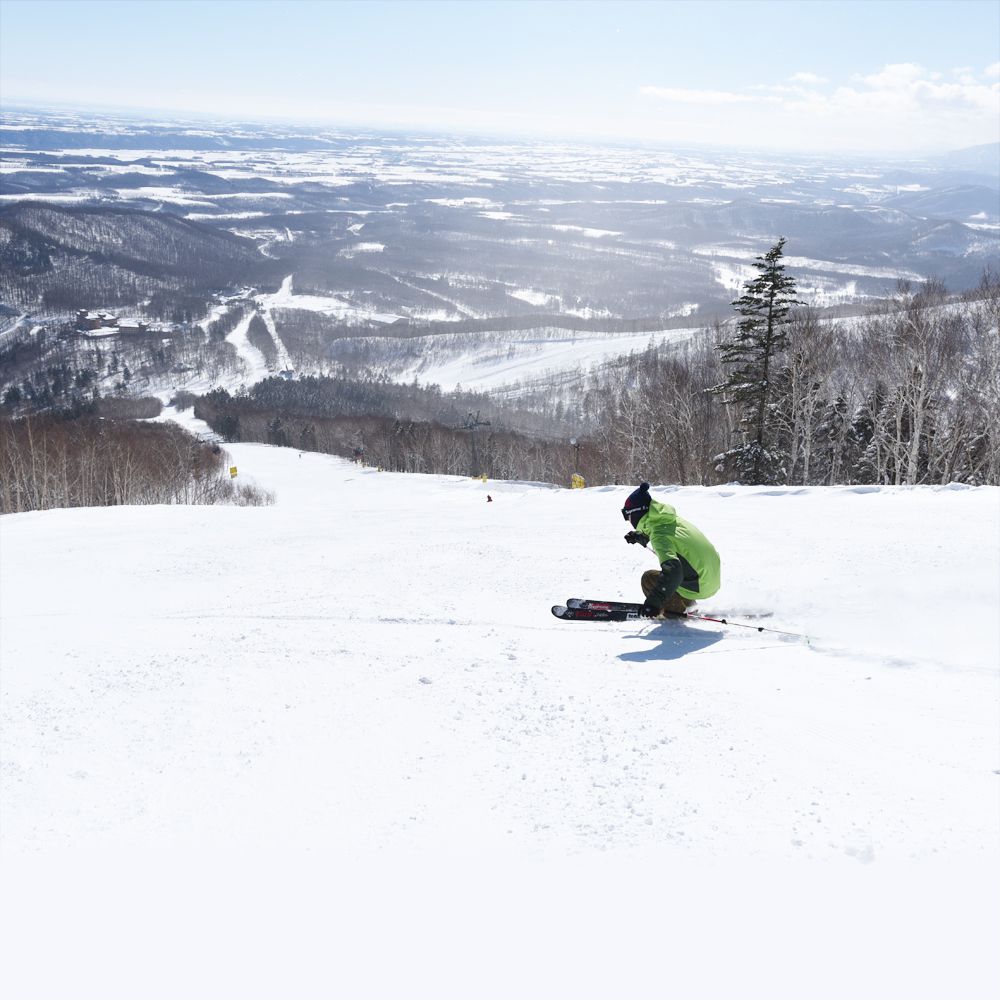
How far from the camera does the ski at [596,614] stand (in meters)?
8.27

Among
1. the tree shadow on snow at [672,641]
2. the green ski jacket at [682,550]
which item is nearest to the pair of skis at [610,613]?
the tree shadow on snow at [672,641]

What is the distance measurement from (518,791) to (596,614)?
380 centimetres

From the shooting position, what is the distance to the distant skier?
7.57 meters

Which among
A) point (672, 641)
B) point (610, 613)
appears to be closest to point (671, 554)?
point (672, 641)

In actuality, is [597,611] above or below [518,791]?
below

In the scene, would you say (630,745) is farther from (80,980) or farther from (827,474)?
(827,474)

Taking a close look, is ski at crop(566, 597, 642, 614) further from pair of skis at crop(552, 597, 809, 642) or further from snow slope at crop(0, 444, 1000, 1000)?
snow slope at crop(0, 444, 1000, 1000)

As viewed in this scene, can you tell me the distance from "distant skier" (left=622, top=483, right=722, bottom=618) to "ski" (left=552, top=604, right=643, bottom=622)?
391 millimetres

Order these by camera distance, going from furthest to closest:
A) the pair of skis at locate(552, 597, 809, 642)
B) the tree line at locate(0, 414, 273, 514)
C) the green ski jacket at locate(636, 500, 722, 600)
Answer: the tree line at locate(0, 414, 273, 514) < the pair of skis at locate(552, 597, 809, 642) < the green ski jacket at locate(636, 500, 722, 600)

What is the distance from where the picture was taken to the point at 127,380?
172 m

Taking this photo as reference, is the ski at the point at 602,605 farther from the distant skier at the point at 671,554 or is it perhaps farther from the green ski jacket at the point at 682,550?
the green ski jacket at the point at 682,550

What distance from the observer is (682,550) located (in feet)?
25.3

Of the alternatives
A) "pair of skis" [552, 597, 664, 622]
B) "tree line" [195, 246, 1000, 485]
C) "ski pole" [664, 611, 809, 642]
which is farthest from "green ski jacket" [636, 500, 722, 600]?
"tree line" [195, 246, 1000, 485]

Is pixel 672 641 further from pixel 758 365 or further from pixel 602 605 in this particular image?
pixel 758 365
